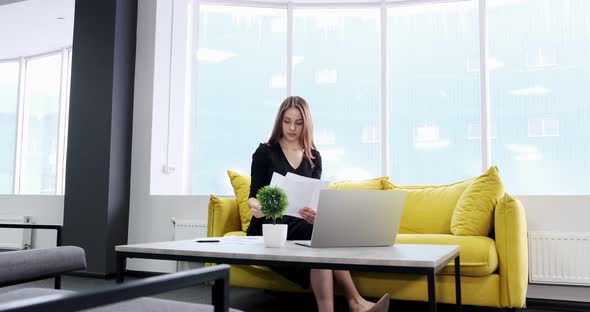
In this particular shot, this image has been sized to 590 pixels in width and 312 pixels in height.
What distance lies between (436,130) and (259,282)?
1880 millimetres

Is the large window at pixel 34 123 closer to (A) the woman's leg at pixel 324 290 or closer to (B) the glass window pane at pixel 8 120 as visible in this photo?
(B) the glass window pane at pixel 8 120

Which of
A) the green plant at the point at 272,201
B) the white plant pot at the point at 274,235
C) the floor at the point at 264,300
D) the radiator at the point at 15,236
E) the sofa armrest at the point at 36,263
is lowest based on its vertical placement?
the floor at the point at 264,300

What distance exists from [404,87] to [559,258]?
1.70m

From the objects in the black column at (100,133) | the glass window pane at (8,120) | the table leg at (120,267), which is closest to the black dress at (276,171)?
the table leg at (120,267)

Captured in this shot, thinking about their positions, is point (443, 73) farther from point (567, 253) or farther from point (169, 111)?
point (169, 111)

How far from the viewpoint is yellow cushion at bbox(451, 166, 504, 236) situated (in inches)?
104

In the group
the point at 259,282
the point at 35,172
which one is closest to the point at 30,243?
the point at 35,172

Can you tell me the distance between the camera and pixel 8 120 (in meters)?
6.29

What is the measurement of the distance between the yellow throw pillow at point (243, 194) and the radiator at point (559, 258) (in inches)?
64.9

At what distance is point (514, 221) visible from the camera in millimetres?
2439

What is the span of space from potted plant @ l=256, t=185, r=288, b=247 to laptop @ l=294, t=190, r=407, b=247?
0.11m

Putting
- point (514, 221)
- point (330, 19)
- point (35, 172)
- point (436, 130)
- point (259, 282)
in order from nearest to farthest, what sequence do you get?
1. point (514, 221)
2. point (259, 282)
3. point (436, 130)
4. point (330, 19)
5. point (35, 172)

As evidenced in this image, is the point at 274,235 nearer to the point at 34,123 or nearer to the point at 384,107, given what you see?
the point at 384,107

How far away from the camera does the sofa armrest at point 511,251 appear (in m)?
2.38
